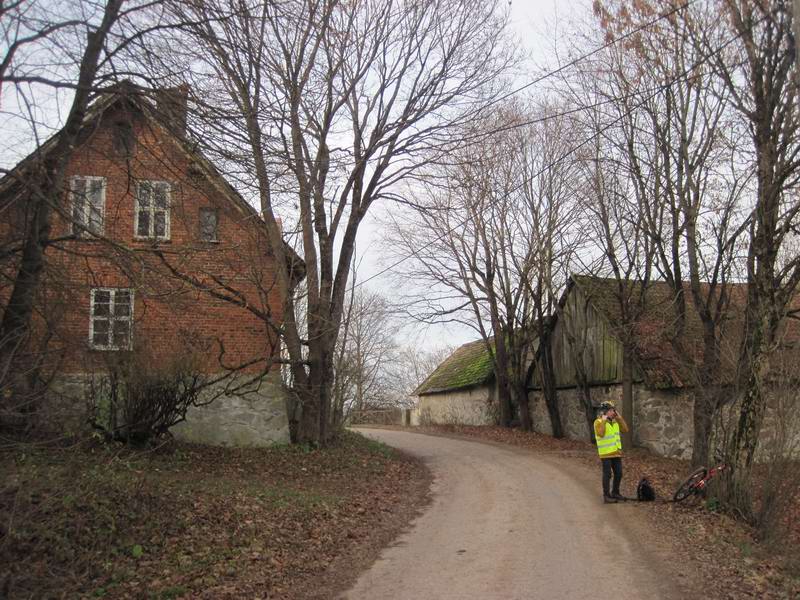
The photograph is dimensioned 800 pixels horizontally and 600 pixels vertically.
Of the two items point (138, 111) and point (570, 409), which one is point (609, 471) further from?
point (570, 409)

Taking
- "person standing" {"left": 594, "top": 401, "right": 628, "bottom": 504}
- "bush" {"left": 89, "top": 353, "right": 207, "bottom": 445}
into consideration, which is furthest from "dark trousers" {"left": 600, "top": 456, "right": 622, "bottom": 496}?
"bush" {"left": 89, "top": 353, "right": 207, "bottom": 445}

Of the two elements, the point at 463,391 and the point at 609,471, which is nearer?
the point at 609,471

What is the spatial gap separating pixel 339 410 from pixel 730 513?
35.8ft

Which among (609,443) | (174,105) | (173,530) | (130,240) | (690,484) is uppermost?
(130,240)

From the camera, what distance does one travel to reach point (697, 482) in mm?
11305

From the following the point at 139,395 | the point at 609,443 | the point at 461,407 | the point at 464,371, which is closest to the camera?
the point at 609,443

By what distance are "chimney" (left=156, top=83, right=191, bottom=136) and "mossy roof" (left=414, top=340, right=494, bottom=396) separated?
22692mm

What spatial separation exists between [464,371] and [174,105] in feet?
94.8

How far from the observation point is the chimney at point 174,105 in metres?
8.18

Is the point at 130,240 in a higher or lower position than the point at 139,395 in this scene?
higher

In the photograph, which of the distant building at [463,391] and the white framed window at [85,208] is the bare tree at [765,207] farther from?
the distant building at [463,391]

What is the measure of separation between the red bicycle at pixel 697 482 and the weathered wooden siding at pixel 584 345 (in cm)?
1120

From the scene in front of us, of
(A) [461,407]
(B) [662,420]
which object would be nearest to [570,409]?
(B) [662,420]

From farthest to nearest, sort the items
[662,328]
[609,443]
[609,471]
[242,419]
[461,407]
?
[461,407] < [662,328] < [242,419] < [609,471] < [609,443]
